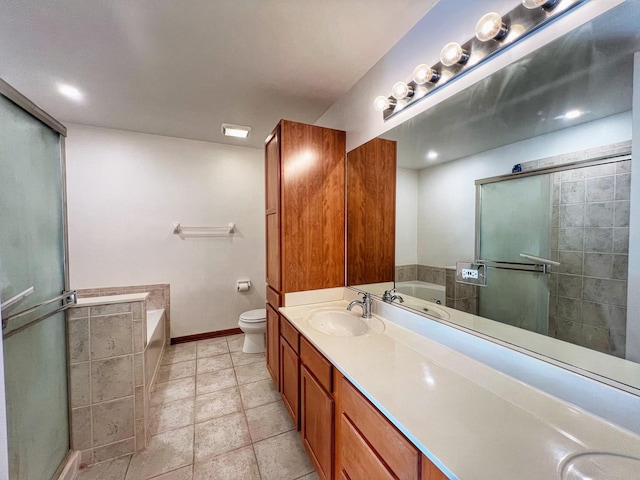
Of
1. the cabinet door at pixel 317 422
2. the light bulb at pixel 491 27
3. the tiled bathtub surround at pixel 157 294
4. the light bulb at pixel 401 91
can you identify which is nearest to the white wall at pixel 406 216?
the light bulb at pixel 401 91

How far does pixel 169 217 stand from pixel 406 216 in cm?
278

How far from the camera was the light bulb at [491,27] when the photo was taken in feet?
3.19

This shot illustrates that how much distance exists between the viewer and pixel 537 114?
37.4 inches

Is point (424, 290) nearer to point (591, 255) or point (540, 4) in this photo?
point (591, 255)

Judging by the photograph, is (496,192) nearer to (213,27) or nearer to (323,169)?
(323,169)

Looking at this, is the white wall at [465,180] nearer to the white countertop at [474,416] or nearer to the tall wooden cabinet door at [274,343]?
the white countertop at [474,416]

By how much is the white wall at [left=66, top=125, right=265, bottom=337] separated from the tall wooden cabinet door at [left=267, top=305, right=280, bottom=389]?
4.26ft

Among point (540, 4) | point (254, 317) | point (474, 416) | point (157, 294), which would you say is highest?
point (540, 4)

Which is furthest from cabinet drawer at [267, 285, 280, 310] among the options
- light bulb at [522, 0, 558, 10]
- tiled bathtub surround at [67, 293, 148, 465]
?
light bulb at [522, 0, 558, 10]

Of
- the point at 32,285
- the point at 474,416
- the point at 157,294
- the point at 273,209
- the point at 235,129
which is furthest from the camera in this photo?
the point at 157,294

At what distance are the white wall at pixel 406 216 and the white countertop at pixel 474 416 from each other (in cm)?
60

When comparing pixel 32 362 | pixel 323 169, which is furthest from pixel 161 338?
pixel 323 169

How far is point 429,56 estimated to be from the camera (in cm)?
135

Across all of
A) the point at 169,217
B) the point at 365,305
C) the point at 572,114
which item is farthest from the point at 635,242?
the point at 169,217
